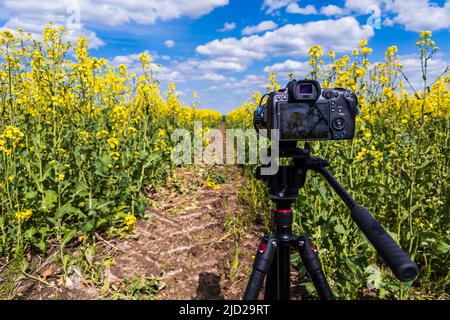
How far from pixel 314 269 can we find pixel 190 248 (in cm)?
190

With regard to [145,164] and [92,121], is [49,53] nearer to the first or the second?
[92,121]

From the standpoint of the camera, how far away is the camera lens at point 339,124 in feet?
4.00

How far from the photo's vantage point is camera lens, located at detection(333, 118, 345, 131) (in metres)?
1.22

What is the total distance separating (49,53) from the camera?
3094 millimetres

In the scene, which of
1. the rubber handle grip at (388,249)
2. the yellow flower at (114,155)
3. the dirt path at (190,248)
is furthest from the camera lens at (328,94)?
the yellow flower at (114,155)

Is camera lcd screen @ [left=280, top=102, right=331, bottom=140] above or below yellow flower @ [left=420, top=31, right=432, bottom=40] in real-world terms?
below

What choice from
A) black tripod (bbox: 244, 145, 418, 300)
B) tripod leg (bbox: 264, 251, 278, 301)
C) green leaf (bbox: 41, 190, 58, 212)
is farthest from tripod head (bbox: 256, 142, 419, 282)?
green leaf (bbox: 41, 190, 58, 212)

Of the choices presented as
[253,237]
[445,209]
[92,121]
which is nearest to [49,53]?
[92,121]

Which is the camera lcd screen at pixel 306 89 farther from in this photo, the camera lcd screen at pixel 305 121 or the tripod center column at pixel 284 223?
the tripod center column at pixel 284 223

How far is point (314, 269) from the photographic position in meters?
1.34

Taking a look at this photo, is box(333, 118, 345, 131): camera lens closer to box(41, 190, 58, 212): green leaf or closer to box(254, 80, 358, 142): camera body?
box(254, 80, 358, 142): camera body

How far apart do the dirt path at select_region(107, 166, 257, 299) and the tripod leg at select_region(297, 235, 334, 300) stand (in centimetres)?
128

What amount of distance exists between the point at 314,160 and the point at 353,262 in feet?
3.76

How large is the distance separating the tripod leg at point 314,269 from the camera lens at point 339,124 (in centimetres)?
49
